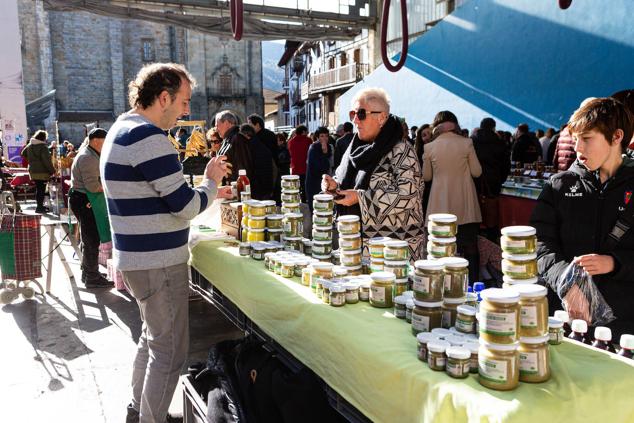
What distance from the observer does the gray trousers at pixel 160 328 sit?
2.57m

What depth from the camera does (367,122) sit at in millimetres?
3006

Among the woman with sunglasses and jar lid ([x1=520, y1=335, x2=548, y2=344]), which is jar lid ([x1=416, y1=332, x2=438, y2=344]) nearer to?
jar lid ([x1=520, y1=335, x2=548, y2=344])

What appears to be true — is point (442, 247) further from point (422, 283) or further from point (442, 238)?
point (422, 283)

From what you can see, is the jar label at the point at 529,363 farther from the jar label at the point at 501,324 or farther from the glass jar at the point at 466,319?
the glass jar at the point at 466,319

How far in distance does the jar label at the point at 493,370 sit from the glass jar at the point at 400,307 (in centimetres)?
56

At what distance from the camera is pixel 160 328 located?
2.62m

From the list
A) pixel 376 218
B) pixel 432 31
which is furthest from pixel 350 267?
pixel 432 31

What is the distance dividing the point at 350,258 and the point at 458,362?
3.67ft

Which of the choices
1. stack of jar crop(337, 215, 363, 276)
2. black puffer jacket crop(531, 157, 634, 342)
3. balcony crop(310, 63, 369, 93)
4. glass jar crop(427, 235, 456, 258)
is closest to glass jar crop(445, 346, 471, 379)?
glass jar crop(427, 235, 456, 258)

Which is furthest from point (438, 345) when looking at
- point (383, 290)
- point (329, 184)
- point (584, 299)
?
point (329, 184)

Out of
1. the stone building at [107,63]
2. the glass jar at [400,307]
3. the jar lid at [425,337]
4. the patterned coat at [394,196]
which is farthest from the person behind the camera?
the stone building at [107,63]

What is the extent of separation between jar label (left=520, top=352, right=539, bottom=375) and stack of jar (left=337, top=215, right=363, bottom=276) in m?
1.12

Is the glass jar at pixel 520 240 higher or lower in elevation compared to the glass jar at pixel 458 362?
higher

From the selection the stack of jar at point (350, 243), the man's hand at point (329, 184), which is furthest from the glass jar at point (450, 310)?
the man's hand at point (329, 184)
